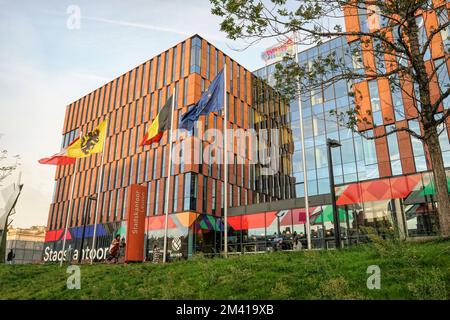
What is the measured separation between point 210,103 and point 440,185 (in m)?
12.8

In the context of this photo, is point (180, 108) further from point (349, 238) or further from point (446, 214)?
point (446, 214)

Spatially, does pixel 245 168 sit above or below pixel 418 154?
above

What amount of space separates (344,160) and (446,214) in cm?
2965

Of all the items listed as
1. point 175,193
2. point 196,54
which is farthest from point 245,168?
point 196,54

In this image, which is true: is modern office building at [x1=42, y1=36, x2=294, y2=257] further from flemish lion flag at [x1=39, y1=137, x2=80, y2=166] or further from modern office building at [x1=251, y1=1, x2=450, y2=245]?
flemish lion flag at [x1=39, y1=137, x2=80, y2=166]

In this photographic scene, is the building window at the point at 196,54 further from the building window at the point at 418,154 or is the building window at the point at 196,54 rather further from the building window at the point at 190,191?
the building window at the point at 418,154

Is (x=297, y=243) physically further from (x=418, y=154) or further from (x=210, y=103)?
(x=210, y=103)

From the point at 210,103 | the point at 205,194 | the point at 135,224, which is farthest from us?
the point at 205,194

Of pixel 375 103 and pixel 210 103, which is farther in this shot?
pixel 375 103

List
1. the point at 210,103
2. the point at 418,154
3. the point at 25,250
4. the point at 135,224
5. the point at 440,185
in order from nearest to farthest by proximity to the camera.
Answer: the point at 440,185 < the point at 135,224 < the point at 210,103 < the point at 418,154 < the point at 25,250

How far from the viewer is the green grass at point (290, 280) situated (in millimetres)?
7844

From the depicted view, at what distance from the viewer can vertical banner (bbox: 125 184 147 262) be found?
20.2 meters

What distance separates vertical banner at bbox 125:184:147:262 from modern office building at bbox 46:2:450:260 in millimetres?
11566

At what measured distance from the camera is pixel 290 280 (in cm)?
926
